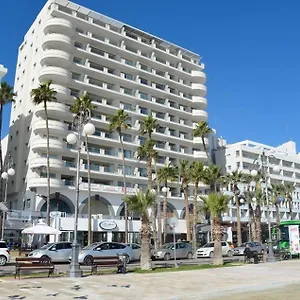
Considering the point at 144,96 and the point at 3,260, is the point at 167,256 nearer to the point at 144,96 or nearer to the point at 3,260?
the point at 3,260

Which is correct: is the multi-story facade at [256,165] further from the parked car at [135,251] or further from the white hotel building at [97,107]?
the parked car at [135,251]

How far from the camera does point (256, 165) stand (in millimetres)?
79312

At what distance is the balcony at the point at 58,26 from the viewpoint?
58219mm

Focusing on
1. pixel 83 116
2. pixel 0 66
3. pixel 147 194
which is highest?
pixel 0 66

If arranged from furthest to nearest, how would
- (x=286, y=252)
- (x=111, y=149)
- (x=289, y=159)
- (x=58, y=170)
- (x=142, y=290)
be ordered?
(x=289, y=159)
(x=111, y=149)
(x=58, y=170)
(x=286, y=252)
(x=142, y=290)

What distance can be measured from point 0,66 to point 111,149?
65.5ft

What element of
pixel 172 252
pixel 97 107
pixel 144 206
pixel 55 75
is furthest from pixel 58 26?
pixel 144 206

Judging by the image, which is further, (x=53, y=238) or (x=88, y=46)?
(x=88, y=46)

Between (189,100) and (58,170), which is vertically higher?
(189,100)

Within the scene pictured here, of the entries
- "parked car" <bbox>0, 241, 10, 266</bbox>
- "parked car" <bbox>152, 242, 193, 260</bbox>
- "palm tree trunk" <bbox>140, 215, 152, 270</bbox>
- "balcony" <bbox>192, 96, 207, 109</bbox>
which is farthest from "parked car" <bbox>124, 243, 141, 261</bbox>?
"balcony" <bbox>192, 96, 207, 109</bbox>

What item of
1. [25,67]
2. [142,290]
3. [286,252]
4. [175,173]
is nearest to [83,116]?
[142,290]

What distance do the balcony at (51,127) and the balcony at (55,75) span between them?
6538 mm

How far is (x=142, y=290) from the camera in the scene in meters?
13.6

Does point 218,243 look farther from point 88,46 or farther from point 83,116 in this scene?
point 88,46
